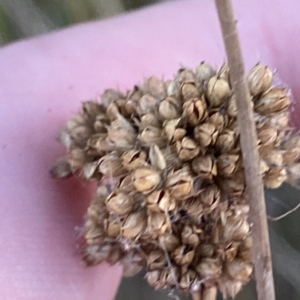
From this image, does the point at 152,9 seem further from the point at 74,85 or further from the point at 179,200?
the point at 179,200

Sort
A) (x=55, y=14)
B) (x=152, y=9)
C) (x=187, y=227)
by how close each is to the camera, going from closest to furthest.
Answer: (x=187, y=227) → (x=152, y=9) → (x=55, y=14)

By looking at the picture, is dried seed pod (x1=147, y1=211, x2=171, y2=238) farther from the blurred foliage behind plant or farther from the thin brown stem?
the blurred foliage behind plant

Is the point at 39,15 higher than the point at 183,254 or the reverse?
higher

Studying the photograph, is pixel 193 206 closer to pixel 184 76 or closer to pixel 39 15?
pixel 184 76

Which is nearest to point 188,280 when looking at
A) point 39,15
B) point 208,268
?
point 208,268

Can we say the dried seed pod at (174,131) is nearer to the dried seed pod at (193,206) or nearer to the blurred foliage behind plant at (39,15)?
the dried seed pod at (193,206)

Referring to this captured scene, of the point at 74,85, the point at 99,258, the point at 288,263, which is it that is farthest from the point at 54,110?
the point at 288,263
